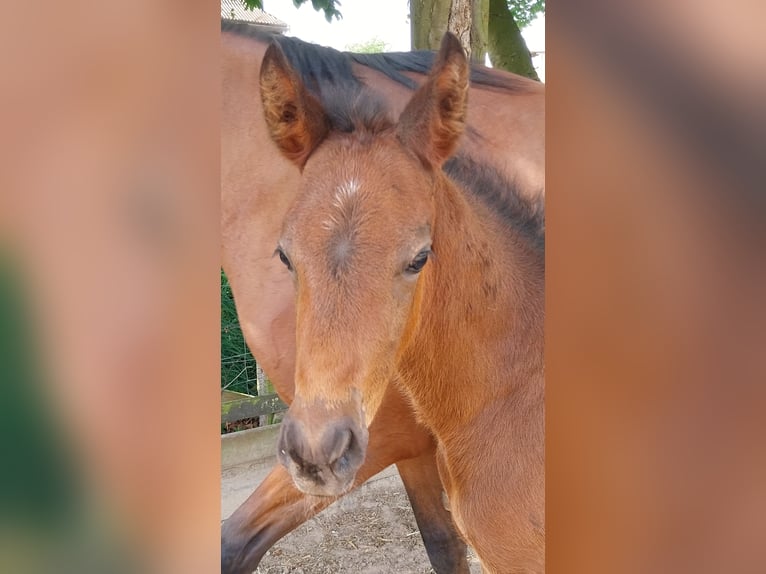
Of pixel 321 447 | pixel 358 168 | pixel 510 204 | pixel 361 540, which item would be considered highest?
pixel 358 168

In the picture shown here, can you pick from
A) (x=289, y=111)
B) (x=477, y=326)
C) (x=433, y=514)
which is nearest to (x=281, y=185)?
(x=289, y=111)

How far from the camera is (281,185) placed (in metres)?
1.06

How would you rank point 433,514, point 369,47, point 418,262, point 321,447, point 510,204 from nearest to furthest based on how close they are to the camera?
1. point 321,447
2. point 418,262
3. point 369,47
4. point 510,204
5. point 433,514

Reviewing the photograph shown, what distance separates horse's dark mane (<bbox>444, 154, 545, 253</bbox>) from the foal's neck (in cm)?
1

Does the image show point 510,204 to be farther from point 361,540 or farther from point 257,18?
point 361,540

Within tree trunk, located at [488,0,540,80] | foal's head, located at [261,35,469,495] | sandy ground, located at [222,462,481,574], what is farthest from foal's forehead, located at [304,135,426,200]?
sandy ground, located at [222,462,481,574]

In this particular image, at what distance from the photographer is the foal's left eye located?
95 centimetres

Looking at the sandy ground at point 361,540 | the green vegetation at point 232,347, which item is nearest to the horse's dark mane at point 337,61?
the green vegetation at point 232,347

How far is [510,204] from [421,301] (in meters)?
0.31

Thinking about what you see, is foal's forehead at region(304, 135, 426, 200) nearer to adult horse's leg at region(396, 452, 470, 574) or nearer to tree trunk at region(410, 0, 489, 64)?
tree trunk at region(410, 0, 489, 64)
